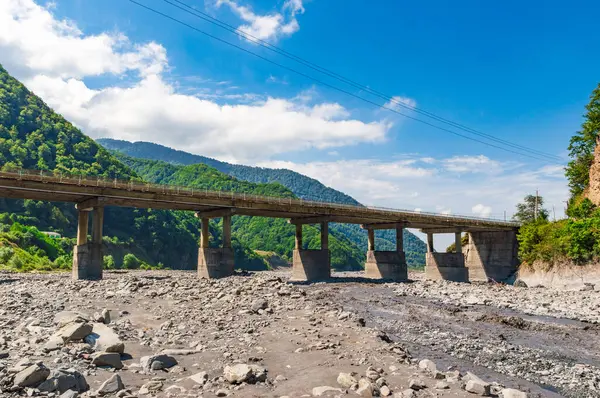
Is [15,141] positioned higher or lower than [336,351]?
higher

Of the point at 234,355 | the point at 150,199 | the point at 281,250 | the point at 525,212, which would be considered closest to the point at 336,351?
the point at 234,355

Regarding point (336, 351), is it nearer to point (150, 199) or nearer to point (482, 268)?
point (150, 199)

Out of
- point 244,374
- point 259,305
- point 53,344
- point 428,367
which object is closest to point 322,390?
point 244,374

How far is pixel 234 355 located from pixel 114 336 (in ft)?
13.4

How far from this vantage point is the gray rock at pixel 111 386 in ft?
32.8

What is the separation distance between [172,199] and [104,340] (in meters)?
35.9

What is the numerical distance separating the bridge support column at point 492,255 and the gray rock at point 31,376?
83666mm

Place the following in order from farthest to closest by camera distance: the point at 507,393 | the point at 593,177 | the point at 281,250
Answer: the point at 281,250 < the point at 593,177 < the point at 507,393

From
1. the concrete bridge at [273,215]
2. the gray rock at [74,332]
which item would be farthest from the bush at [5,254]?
the gray rock at [74,332]

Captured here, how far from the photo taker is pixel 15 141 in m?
122

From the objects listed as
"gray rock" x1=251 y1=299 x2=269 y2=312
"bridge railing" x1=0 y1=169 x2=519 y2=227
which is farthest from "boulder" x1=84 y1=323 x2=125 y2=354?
"bridge railing" x1=0 y1=169 x2=519 y2=227

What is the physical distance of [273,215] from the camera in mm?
65500

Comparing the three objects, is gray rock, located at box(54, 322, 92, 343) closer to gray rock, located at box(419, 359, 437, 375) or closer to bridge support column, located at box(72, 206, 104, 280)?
gray rock, located at box(419, 359, 437, 375)

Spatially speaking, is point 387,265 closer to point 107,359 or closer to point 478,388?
point 478,388
